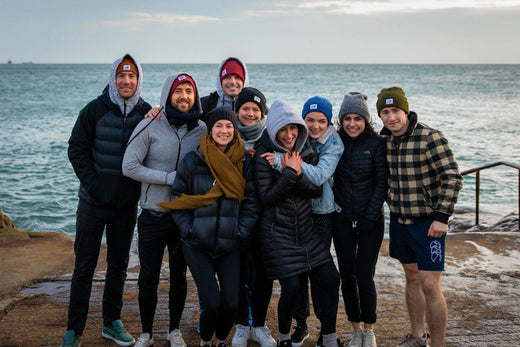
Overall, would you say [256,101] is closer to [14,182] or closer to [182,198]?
[182,198]

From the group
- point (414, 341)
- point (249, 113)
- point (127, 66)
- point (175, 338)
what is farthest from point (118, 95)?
point (414, 341)

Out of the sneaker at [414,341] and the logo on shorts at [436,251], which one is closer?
the logo on shorts at [436,251]

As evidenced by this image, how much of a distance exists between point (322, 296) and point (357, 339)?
1.67ft

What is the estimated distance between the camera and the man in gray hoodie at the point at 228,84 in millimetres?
4773

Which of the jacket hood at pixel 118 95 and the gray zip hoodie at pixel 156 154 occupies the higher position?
the jacket hood at pixel 118 95

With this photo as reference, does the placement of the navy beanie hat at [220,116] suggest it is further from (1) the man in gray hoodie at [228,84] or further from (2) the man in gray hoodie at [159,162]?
(1) the man in gray hoodie at [228,84]

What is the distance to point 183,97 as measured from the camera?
4004 millimetres

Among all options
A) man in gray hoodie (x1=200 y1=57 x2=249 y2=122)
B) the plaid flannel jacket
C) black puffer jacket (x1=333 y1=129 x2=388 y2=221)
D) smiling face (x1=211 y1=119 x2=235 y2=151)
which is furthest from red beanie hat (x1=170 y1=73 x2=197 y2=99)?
the plaid flannel jacket

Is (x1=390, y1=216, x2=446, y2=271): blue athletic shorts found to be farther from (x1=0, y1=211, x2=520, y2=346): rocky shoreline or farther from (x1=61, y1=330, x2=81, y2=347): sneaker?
(x1=61, y1=330, x2=81, y2=347): sneaker

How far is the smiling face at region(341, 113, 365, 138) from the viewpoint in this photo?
13.6 ft

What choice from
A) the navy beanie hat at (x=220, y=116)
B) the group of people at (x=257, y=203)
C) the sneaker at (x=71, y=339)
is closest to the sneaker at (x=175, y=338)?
the group of people at (x=257, y=203)

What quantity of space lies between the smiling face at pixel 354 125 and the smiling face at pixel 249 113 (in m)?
0.74

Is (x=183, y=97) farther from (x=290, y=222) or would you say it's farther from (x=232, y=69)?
(x=290, y=222)

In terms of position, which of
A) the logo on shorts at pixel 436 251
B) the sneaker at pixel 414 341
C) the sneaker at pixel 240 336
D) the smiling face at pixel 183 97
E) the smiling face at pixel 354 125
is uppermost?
the smiling face at pixel 183 97
